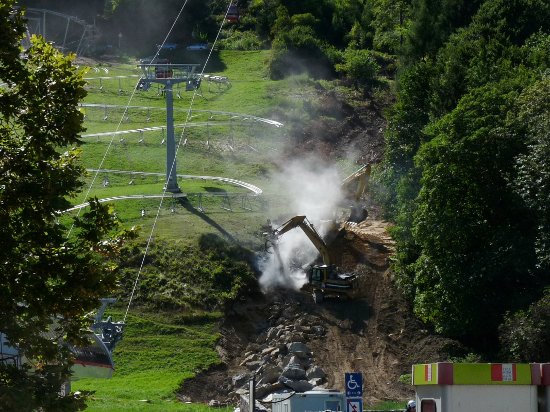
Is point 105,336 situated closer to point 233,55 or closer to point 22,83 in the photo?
point 22,83

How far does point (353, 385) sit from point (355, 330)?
1355 inches

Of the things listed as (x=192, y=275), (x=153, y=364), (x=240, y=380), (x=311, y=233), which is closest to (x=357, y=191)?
(x=311, y=233)

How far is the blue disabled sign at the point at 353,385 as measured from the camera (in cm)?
2347

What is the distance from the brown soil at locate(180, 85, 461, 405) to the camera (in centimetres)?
5231

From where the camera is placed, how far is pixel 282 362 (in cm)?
5300

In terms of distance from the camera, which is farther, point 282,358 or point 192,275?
point 192,275

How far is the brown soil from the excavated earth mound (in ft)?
0.13

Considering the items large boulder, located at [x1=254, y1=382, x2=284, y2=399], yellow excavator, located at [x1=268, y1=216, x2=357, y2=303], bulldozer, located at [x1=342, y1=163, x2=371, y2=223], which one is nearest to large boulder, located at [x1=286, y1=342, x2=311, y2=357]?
large boulder, located at [x1=254, y1=382, x2=284, y2=399]

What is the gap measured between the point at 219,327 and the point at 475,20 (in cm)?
2866

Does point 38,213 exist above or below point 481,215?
below

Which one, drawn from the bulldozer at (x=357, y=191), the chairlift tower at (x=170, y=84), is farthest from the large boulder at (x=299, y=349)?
the chairlift tower at (x=170, y=84)

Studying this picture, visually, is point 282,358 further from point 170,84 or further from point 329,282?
point 170,84

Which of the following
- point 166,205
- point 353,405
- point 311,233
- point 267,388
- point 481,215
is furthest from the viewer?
point 166,205

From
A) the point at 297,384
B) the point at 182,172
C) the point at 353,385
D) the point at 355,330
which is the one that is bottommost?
the point at 353,385
